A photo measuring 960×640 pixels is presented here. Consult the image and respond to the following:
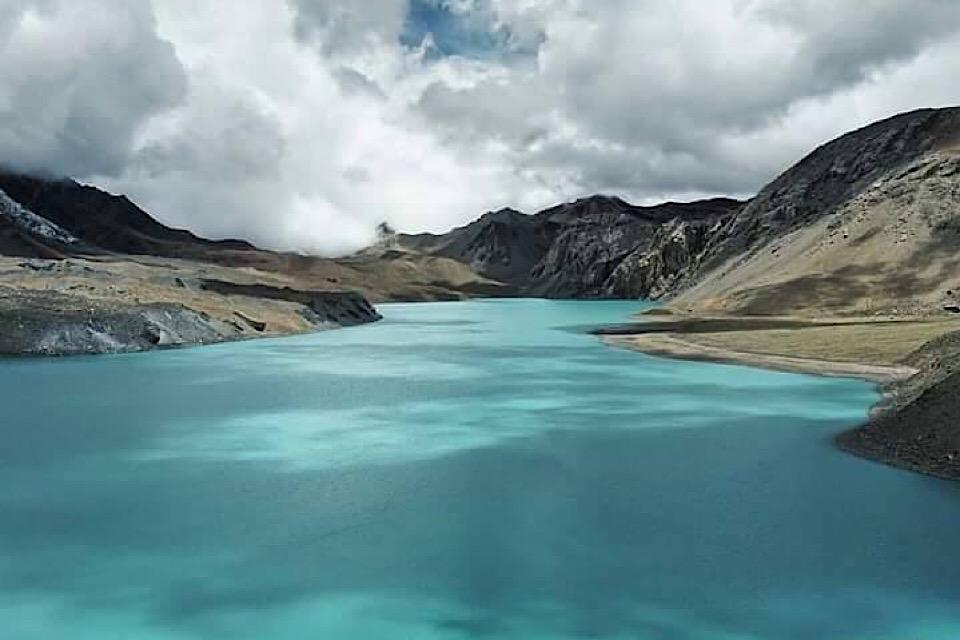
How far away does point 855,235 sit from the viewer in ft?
363

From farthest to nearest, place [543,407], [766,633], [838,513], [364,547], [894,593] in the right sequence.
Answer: [543,407] < [838,513] < [364,547] < [894,593] < [766,633]

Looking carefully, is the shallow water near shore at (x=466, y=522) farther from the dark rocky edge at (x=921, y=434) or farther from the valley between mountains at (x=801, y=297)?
the valley between mountains at (x=801, y=297)

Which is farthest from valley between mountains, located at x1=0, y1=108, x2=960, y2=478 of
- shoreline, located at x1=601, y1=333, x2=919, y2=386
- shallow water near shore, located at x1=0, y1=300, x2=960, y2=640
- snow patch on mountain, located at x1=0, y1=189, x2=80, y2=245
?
snow patch on mountain, located at x1=0, y1=189, x2=80, y2=245

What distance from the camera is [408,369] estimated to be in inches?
2174

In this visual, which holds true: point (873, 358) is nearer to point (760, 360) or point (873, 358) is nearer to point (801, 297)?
point (760, 360)

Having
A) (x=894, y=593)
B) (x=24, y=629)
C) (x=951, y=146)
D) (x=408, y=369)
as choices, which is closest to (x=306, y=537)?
(x=24, y=629)

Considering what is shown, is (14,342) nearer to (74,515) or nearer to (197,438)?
(197,438)

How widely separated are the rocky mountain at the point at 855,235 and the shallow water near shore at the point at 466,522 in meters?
61.1

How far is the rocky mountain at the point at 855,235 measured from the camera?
312ft

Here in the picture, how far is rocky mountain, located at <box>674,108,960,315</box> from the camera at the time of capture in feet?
312

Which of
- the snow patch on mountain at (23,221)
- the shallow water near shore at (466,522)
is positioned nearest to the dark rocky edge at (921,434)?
the shallow water near shore at (466,522)

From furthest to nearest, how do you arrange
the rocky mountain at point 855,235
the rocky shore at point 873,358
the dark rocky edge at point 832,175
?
the dark rocky edge at point 832,175 < the rocky mountain at point 855,235 < the rocky shore at point 873,358

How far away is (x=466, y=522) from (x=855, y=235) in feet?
340

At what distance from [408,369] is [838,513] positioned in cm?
3708
